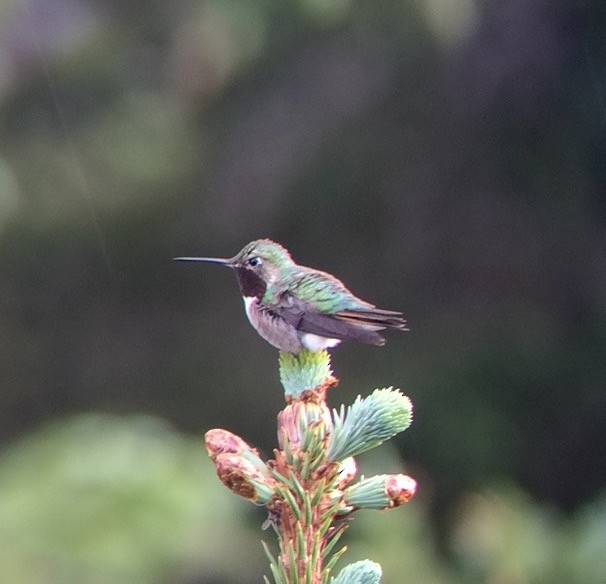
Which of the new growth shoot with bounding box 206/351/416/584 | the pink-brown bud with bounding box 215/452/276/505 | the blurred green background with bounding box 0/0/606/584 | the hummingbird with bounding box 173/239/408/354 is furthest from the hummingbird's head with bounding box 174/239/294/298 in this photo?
the blurred green background with bounding box 0/0/606/584

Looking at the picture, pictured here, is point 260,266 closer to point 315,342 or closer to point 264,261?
point 264,261

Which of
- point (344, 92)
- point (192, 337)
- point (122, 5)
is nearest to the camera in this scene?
point (122, 5)

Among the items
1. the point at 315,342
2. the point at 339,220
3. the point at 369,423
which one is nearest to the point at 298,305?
the point at 315,342

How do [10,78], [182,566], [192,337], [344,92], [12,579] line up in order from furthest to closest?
[192,337], [344,92], [10,78], [182,566], [12,579]

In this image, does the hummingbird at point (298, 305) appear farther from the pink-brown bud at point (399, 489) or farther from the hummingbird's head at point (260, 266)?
the pink-brown bud at point (399, 489)

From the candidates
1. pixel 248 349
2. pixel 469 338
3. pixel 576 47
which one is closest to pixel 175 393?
pixel 248 349

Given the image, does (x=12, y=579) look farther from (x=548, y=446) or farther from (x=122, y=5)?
(x=548, y=446)

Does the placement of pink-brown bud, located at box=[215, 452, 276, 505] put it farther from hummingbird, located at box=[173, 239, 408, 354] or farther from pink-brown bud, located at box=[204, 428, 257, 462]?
hummingbird, located at box=[173, 239, 408, 354]
